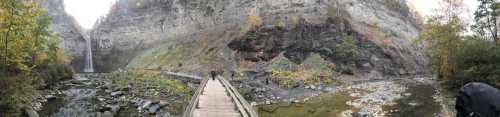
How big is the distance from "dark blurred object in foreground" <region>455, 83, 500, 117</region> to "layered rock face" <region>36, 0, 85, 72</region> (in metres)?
75.7

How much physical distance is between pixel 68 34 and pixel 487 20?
70.8 meters

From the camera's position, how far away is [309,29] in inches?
1671

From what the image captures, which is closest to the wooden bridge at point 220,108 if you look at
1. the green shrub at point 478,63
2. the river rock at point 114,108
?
the river rock at point 114,108

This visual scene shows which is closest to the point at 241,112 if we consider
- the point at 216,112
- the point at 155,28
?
the point at 216,112

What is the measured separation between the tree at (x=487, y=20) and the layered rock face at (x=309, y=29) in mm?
14113

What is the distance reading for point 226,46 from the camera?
44.3 m

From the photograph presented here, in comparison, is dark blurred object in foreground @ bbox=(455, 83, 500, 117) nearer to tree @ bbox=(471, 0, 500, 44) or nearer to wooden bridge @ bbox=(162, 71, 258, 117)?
wooden bridge @ bbox=(162, 71, 258, 117)

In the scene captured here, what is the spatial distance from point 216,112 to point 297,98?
1246 centimetres

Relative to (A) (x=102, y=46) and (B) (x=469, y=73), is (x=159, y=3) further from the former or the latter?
(B) (x=469, y=73)

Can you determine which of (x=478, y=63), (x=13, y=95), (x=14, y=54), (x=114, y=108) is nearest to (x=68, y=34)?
(x=114, y=108)

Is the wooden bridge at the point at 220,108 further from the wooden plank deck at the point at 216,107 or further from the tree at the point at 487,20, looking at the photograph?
the tree at the point at 487,20

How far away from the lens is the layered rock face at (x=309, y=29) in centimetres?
4041

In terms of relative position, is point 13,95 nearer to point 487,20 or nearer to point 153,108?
point 153,108

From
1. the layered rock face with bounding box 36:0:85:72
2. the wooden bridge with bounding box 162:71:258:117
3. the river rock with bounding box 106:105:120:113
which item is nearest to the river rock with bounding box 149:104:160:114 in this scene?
the river rock with bounding box 106:105:120:113
